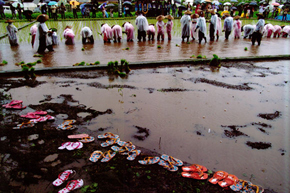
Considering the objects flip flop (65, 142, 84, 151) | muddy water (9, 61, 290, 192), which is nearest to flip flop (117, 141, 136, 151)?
muddy water (9, 61, 290, 192)

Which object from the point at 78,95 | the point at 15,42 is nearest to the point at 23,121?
the point at 78,95

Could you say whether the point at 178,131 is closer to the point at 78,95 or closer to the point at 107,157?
the point at 107,157

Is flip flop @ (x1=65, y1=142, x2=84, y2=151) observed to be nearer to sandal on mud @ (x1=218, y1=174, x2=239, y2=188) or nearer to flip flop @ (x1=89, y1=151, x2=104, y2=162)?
flip flop @ (x1=89, y1=151, x2=104, y2=162)

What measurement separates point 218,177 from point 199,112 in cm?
167

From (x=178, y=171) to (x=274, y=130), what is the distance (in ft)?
6.18

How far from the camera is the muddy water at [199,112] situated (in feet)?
9.46

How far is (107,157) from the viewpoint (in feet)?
9.14

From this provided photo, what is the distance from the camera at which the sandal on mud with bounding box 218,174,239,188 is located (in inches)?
94.3

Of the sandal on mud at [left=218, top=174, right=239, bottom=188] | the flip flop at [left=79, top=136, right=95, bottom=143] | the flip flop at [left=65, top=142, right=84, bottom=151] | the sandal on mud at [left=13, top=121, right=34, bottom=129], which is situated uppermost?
the sandal on mud at [left=13, top=121, right=34, bottom=129]

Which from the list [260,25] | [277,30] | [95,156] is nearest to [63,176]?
[95,156]

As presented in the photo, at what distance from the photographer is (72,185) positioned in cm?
232

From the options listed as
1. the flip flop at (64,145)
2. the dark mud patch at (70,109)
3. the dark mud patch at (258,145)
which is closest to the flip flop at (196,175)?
the dark mud patch at (258,145)

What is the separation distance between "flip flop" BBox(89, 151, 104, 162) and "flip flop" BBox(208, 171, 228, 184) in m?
1.30

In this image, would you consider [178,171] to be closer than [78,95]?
Yes
